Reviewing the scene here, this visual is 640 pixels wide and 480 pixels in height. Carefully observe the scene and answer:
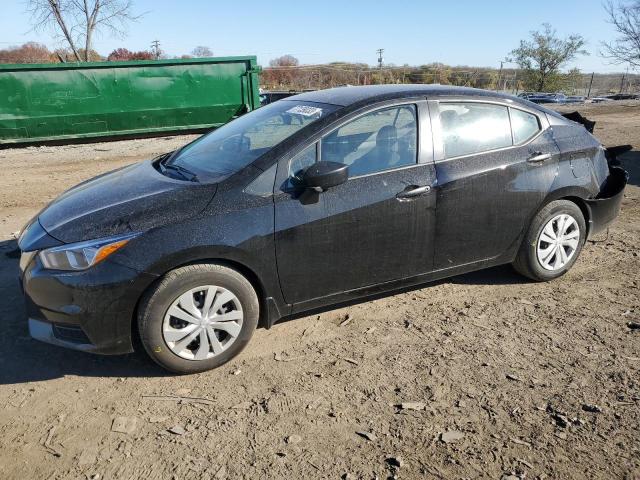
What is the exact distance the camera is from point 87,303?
3.00m

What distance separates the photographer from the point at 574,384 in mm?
3096

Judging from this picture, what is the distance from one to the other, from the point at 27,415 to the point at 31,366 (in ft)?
1.76

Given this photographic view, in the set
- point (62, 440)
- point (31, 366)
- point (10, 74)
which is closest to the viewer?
point (62, 440)

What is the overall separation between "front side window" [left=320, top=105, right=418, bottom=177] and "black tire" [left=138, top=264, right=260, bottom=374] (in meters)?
1.05

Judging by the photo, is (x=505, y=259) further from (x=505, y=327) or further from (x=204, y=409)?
(x=204, y=409)

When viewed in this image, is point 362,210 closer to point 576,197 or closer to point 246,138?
point 246,138

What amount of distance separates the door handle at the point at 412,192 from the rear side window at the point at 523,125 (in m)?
1.02

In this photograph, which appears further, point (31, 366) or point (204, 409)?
point (31, 366)

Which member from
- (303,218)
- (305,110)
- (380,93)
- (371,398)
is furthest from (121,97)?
(371,398)

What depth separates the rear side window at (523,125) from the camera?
4.21 m

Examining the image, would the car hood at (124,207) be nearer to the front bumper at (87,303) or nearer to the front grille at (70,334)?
the front bumper at (87,303)

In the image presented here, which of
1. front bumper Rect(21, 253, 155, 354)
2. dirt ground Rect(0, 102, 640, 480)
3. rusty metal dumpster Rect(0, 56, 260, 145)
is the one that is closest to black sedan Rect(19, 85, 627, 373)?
front bumper Rect(21, 253, 155, 354)

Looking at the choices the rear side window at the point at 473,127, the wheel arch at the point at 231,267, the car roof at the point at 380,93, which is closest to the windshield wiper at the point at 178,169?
the wheel arch at the point at 231,267

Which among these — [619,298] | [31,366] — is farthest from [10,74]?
[619,298]
